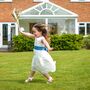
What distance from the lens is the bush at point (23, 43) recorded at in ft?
103

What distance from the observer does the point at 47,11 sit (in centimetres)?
3797

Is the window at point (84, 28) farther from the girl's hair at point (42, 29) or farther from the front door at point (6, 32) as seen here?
the girl's hair at point (42, 29)

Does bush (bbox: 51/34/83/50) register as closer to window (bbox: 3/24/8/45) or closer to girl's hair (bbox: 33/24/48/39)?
window (bbox: 3/24/8/45)

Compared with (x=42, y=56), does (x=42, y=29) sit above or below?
above

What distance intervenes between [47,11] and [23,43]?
23.4 ft

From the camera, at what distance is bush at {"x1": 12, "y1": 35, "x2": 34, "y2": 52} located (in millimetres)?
31422

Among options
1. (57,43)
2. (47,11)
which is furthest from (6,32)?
(57,43)

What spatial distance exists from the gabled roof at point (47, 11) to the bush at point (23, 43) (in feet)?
18.5

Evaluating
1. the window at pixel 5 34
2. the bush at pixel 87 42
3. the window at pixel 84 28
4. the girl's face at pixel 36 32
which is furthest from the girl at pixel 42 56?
the window at pixel 84 28

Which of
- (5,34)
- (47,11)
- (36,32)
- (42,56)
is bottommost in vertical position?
(5,34)

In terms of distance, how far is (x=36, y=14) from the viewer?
37.7 meters

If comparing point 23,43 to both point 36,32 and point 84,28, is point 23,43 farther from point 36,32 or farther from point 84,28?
point 36,32

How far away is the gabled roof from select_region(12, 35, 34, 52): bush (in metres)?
5.64

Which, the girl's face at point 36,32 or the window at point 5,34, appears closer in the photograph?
the girl's face at point 36,32
